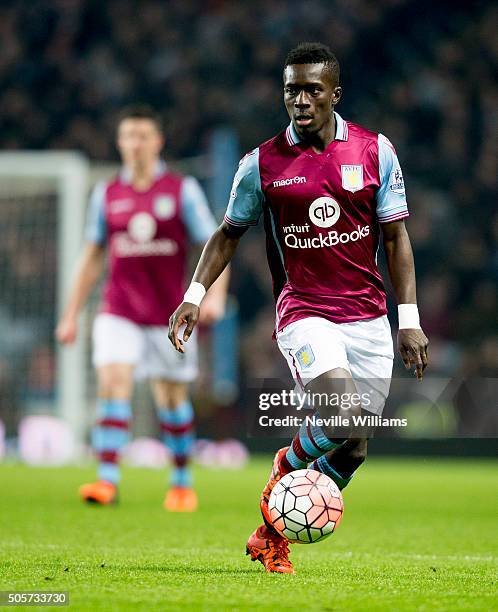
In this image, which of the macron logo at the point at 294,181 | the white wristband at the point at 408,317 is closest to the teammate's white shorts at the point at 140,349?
the macron logo at the point at 294,181

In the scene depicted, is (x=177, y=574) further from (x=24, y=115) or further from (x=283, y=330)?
(x=24, y=115)

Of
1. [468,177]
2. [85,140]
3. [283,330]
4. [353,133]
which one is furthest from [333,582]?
[85,140]

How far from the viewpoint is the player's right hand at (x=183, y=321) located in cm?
436

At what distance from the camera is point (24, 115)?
16812 mm

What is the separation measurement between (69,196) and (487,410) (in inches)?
189

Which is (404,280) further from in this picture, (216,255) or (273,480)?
(273,480)

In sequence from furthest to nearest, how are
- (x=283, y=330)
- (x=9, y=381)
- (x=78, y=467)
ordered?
(x=9, y=381) → (x=78, y=467) → (x=283, y=330)

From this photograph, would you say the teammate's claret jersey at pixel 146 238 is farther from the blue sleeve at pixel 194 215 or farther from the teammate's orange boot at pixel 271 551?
the teammate's orange boot at pixel 271 551

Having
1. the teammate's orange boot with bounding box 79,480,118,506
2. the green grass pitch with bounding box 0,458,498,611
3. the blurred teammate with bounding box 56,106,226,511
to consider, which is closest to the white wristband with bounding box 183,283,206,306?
the green grass pitch with bounding box 0,458,498,611

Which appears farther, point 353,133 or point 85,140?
point 85,140

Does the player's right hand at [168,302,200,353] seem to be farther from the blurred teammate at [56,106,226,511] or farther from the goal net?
the goal net

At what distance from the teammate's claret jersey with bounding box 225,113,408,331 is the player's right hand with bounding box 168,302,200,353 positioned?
13.9 inches

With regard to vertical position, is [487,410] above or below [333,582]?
above

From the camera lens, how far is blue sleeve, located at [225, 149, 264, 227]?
454 cm
